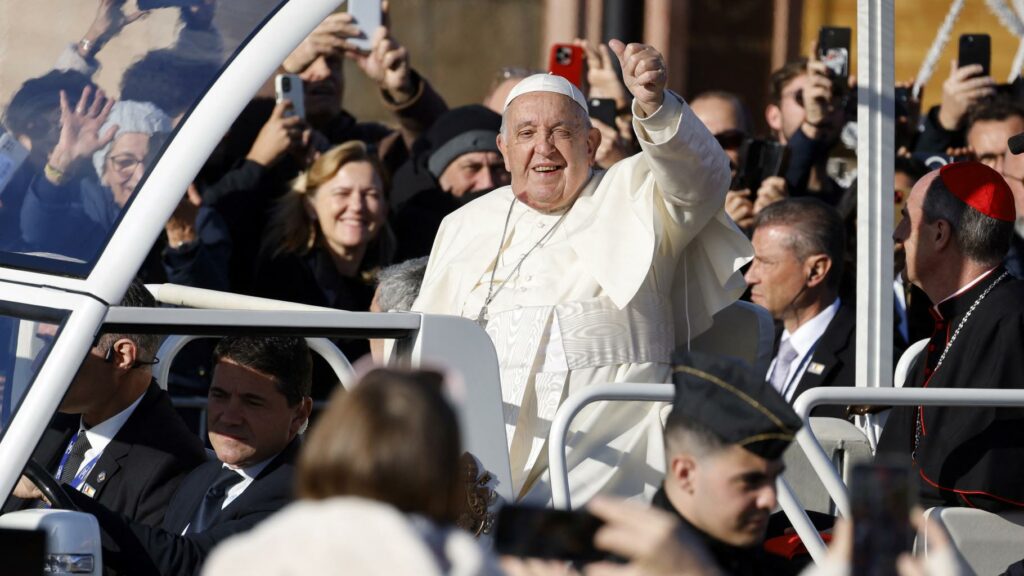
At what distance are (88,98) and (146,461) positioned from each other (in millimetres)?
1098

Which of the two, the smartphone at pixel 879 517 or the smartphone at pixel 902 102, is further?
the smartphone at pixel 902 102

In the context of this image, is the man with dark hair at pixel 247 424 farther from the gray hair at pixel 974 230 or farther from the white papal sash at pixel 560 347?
the gray hair at pixel 974 230

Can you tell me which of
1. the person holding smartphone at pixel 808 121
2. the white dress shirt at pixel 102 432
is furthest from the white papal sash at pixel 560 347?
the person holding smartphone at pixel 808 121

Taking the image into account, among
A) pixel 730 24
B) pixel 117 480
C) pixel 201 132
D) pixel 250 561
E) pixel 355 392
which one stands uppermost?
pixel 730 24

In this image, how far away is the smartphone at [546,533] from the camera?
2.52 meters

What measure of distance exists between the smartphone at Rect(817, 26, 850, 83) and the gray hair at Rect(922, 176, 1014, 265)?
2.31m

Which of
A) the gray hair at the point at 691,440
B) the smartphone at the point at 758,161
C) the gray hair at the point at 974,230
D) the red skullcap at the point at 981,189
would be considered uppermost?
the smartphone at the point at 758,161

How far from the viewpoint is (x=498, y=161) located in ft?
23.7

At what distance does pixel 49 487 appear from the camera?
3.51m

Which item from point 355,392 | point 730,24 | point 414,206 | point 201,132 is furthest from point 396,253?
point 730,24

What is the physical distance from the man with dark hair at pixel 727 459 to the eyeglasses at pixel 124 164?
4.28ft

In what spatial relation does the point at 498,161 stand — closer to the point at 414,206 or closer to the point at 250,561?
the point at 414,206

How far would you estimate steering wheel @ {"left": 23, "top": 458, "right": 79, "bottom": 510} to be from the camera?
3482 millimetres

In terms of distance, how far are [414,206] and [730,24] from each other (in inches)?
212
